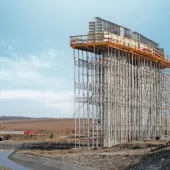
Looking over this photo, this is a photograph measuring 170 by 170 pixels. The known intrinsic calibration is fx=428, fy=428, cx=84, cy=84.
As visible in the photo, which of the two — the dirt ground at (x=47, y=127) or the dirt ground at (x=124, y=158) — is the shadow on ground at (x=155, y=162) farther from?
the dirt ground at (x=47, y=127)

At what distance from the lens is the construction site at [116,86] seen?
38344mm

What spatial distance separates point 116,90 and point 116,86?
37 centimetres

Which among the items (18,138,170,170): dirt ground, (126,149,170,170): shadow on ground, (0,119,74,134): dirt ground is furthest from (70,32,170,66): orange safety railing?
(0,119,74,134): dirt ground

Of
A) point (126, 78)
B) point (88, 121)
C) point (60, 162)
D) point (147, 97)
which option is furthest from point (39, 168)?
point (147, 97)

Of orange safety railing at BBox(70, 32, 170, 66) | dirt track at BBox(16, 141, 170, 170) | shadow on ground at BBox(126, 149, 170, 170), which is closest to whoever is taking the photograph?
shadow on ground at BBox(126, 149, 170, 170)

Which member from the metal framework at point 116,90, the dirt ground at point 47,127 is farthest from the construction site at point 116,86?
the dirt ground at point 47,127

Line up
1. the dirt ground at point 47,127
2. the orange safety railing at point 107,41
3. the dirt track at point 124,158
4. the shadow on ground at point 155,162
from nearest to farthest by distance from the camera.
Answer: the shadow on ground at point 155,162, the dirt track at point 124,158, the orange safety railing at point 107,41, the dirt ground at point 47,127

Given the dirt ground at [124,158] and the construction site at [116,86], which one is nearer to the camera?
the dirt ground at [124,158]

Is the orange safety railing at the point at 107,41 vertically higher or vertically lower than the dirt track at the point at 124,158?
higher

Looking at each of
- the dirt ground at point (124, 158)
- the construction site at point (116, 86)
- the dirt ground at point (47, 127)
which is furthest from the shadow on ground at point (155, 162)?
the dirt ground at point (47, 127)

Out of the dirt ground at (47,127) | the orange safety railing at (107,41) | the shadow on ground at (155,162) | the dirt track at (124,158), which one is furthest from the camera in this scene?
the dirt ground at (47,127)

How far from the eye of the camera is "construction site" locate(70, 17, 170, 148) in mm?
38344

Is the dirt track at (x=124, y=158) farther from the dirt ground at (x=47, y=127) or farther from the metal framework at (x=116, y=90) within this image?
the dirt ground at (x=47, y=127)

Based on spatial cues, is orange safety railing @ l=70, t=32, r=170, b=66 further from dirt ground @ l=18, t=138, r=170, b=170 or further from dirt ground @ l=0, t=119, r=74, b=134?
dirt ground @ l=0, t=119, r=74, b=134
